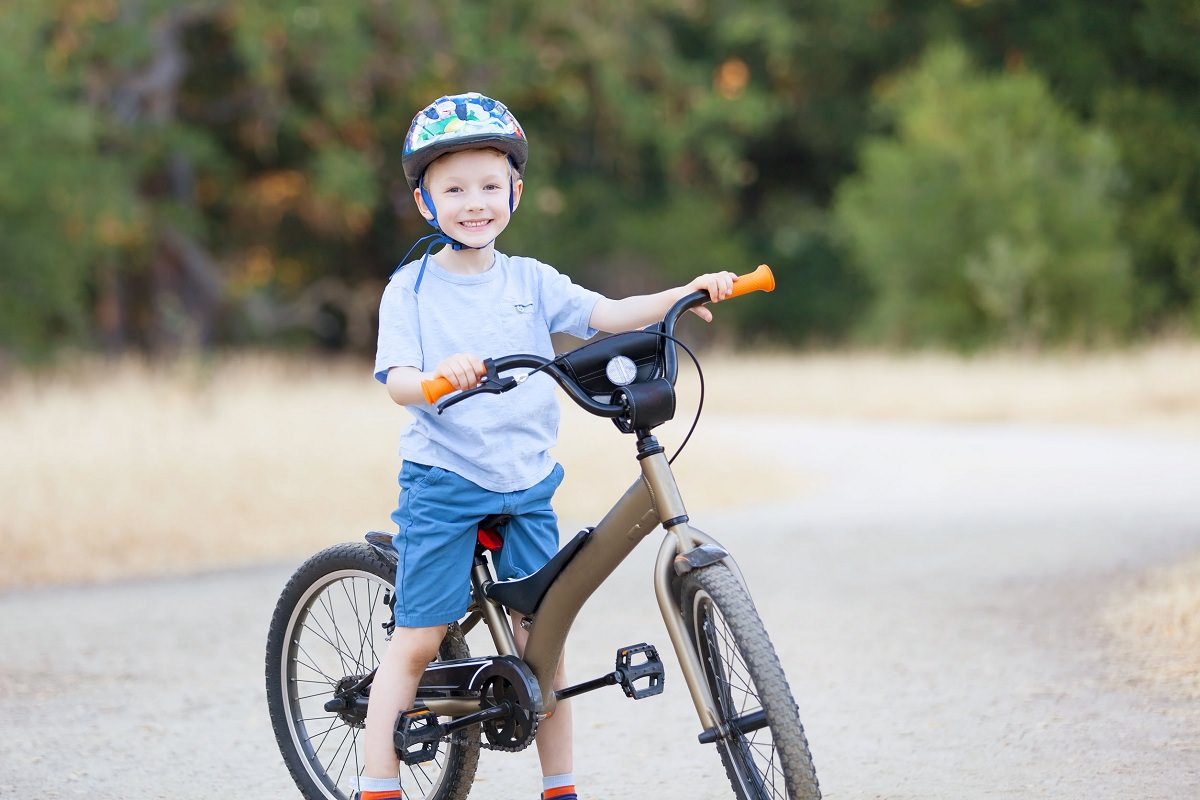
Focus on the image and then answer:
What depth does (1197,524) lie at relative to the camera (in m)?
9.14

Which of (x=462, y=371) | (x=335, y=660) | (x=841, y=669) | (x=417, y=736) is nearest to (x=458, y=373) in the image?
(x=462, y=371)

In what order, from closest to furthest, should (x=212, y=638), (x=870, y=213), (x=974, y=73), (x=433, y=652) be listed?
(x=433, y=652)
(x=212, y=638)
(x=870, y=213)
(x=974, y=73)

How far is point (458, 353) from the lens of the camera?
3605 mm

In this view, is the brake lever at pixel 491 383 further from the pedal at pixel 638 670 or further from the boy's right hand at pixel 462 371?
the pedal at pixel 638 670

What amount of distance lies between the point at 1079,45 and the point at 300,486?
25924 millimetres

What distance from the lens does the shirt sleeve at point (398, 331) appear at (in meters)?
3.63

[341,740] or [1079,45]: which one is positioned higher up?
[1079,45]

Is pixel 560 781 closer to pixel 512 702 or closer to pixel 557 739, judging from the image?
pixel 557 739

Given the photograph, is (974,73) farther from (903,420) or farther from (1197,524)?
(1197,524)

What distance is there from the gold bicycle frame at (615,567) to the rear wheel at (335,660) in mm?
320

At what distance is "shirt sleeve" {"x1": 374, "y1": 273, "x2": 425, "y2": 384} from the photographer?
3.63m

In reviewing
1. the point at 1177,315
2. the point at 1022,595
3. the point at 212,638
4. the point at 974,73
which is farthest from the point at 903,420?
the point at 974,73

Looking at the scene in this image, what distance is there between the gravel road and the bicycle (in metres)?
0.56

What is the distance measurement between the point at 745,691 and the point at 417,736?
0.87 meters
